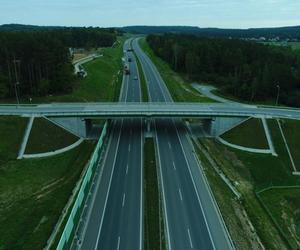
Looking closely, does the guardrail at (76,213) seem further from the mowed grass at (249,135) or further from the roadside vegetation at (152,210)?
the mowed grass at (249,135)

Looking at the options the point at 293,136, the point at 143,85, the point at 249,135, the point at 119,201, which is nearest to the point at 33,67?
the point at 143,85

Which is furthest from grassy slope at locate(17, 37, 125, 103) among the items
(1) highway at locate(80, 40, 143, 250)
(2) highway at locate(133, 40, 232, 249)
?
(2) highway at locate(133, 40, 232, 249)

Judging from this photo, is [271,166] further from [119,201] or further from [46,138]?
[46,138]

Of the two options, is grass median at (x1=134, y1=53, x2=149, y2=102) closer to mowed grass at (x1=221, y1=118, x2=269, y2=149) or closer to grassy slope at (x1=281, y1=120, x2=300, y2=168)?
mowed grass at (x1=221, y1=118, x2=269, y2=149)

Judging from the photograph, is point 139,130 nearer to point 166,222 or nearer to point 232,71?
point 166,222

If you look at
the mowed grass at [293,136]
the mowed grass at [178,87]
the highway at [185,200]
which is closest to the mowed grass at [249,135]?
the mowed grass at [293,136]

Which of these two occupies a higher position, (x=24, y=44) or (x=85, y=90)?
(x=24, y=44)

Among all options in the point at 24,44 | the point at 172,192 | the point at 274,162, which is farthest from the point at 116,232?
the point at 24,44
